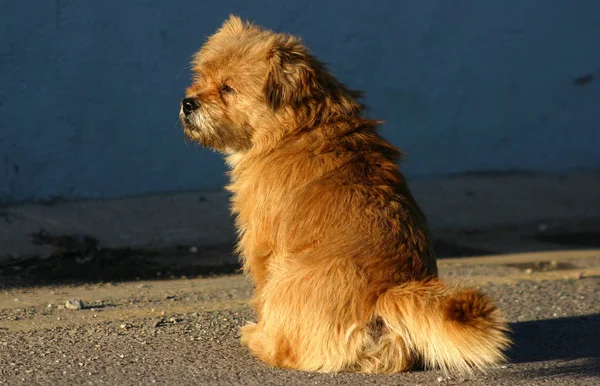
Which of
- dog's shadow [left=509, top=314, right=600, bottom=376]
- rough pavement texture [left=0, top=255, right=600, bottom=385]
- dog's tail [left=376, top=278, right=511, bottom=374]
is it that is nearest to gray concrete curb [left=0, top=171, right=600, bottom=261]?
rough pavement texture [left=0, top=255, right=600, bottom=385]

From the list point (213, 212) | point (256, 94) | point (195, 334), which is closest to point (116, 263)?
point (213, 212)

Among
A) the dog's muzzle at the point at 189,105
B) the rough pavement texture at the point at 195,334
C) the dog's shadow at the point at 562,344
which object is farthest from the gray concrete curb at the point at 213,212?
the dog's shadow at the point at 562,344

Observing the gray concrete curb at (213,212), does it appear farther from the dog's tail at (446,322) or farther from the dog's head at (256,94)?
the dog's tail at (446,322)

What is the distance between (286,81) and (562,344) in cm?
229

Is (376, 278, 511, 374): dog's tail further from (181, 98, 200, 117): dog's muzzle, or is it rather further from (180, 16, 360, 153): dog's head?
(181, 98, 200, 117): dog's muzzle

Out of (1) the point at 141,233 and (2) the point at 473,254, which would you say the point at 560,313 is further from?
(1) the point at 141,233

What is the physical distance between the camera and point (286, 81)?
5.07 meters

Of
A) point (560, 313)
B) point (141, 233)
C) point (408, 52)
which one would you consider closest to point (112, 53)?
point (141, 233)

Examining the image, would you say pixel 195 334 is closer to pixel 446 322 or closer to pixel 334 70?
pixel 446 322

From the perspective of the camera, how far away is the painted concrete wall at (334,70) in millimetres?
8430

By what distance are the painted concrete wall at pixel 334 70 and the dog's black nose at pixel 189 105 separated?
365 cm

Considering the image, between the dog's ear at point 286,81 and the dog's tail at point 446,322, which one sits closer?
the dog's tail at point 446,322

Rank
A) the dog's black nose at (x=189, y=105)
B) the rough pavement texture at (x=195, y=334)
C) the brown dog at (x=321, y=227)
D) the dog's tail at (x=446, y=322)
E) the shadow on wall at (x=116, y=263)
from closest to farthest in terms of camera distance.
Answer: the dog's tail at (x=446, y=322) → the brown dog at (x=321, y=227) → the rough pavement texture at (x=195, y=334) → the dog's black nose at (x=189, y=105) → the shadow on wall at (x=116, y=263)

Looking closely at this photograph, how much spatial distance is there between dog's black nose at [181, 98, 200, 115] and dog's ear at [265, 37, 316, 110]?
16.4 inches
